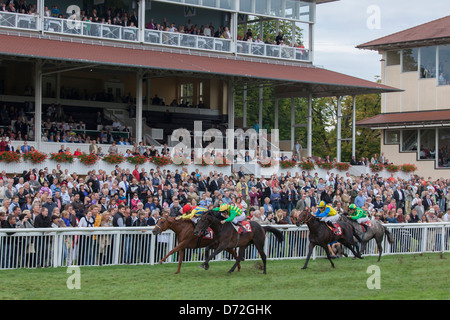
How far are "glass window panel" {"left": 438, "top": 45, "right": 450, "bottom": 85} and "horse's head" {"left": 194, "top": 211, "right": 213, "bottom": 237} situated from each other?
27.0 m

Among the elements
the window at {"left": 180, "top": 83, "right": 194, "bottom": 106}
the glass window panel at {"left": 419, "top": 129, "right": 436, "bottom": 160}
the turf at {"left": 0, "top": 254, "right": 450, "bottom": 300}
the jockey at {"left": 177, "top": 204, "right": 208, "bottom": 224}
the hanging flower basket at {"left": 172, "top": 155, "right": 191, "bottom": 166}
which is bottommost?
the turf at {"left": 0, "top": 254, "right": 450, "bottom": 300}

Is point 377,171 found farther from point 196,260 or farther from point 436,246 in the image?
point 196,260

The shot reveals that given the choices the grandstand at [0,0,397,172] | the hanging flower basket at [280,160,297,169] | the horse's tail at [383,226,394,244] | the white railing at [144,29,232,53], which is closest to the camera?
the horse's tail at [383,226,394,244]

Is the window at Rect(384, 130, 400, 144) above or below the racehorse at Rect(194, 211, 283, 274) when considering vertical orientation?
above

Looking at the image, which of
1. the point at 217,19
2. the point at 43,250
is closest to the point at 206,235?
the point at 43,250

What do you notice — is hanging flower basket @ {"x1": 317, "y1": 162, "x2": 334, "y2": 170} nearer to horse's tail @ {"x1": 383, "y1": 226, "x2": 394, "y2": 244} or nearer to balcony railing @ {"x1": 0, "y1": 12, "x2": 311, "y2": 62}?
balcony railing @ {"x1": 0, "y1": 12, "x2": 311, "y2": 62}

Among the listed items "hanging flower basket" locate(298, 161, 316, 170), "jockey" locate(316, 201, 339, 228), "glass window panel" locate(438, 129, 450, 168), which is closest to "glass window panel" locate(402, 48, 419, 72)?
"glass window panel" locate(438, 129, 450, 168)

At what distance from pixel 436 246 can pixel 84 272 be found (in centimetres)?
969

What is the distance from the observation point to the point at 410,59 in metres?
39.2

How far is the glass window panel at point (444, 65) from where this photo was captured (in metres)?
37.4

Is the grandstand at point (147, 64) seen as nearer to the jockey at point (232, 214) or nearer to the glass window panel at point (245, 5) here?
the glass window panel at point (245, 5)

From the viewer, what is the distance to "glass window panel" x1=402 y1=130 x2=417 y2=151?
38000 mm

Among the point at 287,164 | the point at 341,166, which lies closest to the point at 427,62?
the point at 341,166

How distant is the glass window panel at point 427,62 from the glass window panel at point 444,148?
10.9 ft
